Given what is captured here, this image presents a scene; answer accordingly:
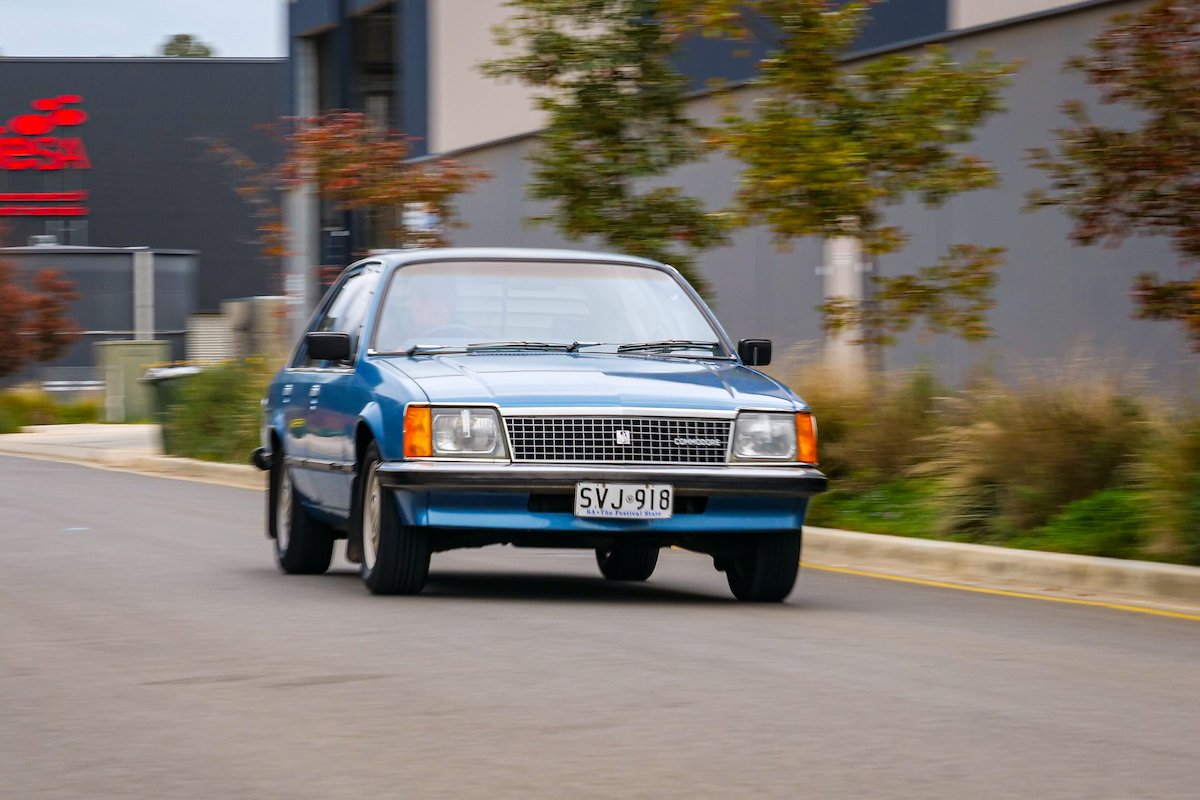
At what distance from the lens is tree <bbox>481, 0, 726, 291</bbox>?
17609mm

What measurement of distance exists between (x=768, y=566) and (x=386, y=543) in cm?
184

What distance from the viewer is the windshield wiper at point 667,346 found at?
1065 centimetres

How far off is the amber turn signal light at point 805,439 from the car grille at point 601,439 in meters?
0.55

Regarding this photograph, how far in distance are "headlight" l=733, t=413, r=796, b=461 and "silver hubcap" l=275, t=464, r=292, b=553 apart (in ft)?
9.96

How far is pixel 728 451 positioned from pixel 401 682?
111 inches

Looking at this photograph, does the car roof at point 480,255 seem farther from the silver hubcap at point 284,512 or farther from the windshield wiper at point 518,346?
the silver hubcap at point 284,512

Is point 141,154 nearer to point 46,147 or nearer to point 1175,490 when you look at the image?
point 46,147

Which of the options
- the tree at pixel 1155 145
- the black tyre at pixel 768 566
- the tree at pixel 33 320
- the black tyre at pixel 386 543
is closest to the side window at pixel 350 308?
the black tyre at pixel 386 543

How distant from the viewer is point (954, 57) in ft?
65.2

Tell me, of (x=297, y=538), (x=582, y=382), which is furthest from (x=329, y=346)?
(x=297, y=538)

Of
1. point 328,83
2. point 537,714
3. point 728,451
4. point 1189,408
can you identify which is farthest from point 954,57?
point 328,83

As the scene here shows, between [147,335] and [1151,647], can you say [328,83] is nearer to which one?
[147,335]

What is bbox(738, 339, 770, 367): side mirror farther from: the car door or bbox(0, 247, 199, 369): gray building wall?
bbox(0, 247, 199, 369): gray building wall

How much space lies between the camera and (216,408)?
25.4 meters
